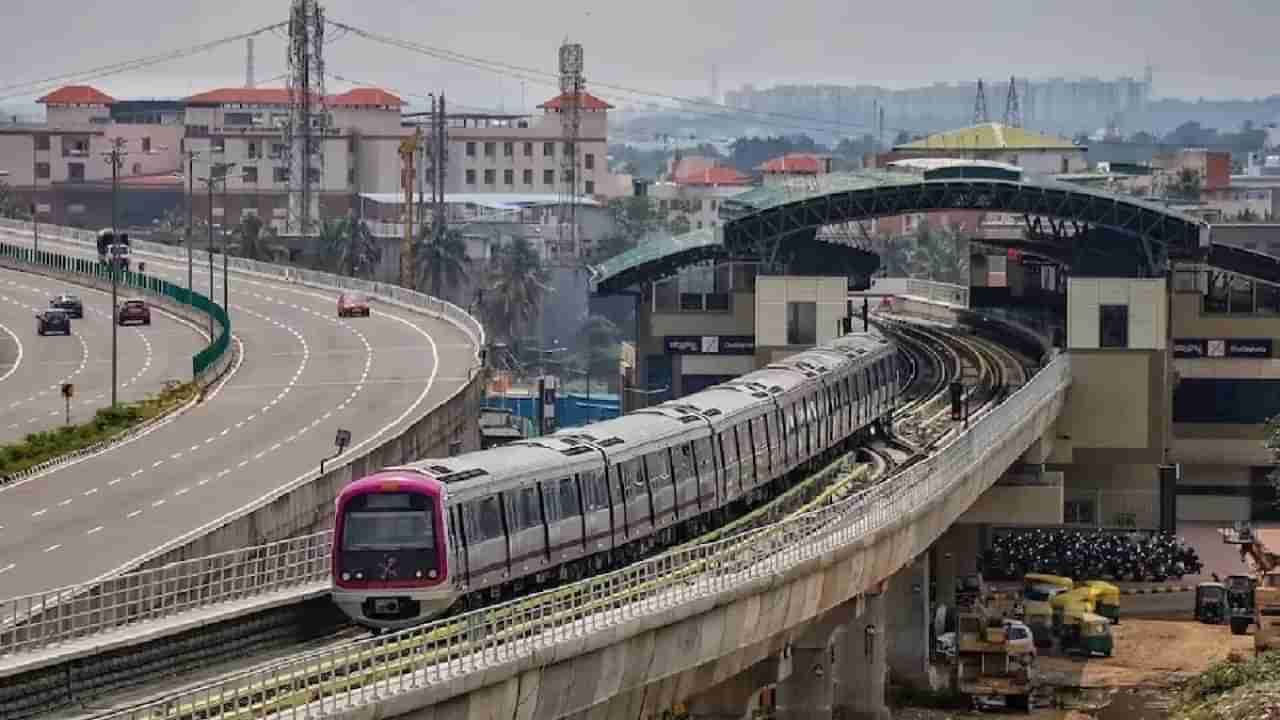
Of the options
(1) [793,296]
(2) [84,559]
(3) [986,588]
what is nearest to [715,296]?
(1) [793,296]

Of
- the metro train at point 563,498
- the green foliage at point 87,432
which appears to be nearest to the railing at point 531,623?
the metro train at point 563,498

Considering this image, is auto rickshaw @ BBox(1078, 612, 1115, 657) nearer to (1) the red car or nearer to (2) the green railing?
(2) the green railing

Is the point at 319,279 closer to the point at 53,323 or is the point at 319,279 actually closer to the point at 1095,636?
the point at 53,323

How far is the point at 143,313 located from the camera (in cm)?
13388

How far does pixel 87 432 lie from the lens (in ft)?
285

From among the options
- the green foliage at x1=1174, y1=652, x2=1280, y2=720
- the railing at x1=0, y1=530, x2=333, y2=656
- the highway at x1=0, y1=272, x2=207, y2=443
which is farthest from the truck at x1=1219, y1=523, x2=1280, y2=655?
the railing at x1=0, y1=530, x2=333, y2=656

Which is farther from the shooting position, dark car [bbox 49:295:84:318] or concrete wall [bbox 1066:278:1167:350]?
dark car [bbox 49:295:84:318]

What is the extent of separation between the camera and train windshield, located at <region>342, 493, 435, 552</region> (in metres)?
50.2

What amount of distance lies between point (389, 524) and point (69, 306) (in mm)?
88141

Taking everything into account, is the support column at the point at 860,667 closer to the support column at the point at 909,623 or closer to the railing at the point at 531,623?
the railing at the point at 531,623

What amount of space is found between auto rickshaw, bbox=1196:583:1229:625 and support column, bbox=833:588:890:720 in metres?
24.5

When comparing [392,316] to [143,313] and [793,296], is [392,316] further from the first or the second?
[793,296]

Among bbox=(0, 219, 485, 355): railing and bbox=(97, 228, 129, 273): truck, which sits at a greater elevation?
bbox=(97, 228, 129, 273): truck

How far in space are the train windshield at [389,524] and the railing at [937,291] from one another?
4150 inches
